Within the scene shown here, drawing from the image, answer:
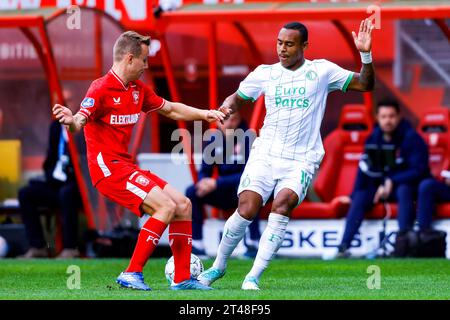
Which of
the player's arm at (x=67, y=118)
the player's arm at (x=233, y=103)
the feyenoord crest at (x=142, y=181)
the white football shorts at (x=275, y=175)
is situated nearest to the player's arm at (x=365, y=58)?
the white football shorts at (x=275, y=175)

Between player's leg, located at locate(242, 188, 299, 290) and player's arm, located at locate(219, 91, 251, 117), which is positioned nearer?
player's leg, located at locate(242, 188, 299, 290)

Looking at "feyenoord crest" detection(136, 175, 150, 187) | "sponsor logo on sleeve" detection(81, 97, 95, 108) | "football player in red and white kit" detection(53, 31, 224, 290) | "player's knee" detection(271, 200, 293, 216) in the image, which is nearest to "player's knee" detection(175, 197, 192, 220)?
"football player in red and white kit" detection(53, 31, 224, 290)

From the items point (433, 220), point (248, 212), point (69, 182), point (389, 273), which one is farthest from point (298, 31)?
point (69, 182)

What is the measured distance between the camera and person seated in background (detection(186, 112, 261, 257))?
14875 millimetres

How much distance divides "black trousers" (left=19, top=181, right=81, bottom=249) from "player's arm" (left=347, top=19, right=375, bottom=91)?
5844mm

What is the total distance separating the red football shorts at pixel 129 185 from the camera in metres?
9.79

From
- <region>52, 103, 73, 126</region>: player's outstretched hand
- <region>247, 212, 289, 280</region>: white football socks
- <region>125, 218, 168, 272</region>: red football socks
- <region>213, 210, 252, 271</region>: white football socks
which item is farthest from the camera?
<region>213, 210, 252, 271</region>: white football socks

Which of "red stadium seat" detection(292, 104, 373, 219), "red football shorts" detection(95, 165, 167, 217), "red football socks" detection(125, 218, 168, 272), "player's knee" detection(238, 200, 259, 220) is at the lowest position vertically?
"red stadium seat" detection(292, 104, 373, 219)

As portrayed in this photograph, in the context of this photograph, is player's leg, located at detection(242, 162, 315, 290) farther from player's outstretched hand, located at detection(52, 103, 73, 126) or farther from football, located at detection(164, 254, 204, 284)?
player's outstretched hand, located at detection(52, 103, 73, 126)

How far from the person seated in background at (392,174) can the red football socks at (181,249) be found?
16.3 ft

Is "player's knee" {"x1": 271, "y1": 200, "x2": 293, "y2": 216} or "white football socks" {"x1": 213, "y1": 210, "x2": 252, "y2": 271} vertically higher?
"player's knee" {"x1": 271, "y1": 200, "x2": 293, "y2": 216}

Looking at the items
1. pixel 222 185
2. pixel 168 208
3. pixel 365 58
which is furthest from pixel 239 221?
pixel 222 185

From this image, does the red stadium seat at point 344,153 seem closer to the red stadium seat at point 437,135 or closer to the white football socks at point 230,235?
the red stadium seat at point 437,135
